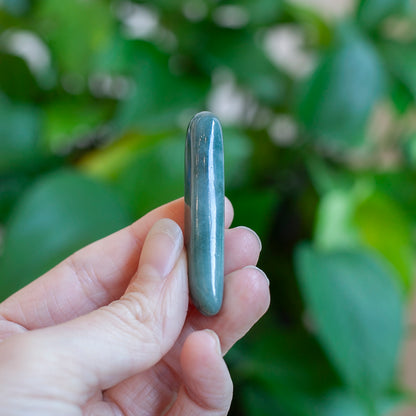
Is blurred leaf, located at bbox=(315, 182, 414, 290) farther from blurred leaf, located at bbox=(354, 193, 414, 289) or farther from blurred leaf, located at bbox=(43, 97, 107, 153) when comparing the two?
blurred leaf, located at bbox=(43, 97, 107, 153)

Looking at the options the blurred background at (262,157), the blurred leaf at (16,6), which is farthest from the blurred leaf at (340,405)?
the blurred leaf at (16,6)

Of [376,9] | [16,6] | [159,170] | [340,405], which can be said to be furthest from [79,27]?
[340,405]

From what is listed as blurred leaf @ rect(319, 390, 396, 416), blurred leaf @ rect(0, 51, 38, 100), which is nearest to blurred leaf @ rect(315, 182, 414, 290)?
blurred leaf @ rect(319, 390, 396, 416)

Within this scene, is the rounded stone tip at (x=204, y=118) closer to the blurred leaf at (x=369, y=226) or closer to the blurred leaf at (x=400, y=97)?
the blurred leaf at (x=369, y=226)

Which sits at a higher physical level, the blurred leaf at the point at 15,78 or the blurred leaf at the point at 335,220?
the blurred leaf at the point at 15,78

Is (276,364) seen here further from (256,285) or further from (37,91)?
(37,91)

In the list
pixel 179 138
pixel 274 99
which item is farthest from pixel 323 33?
pixel 179 138
